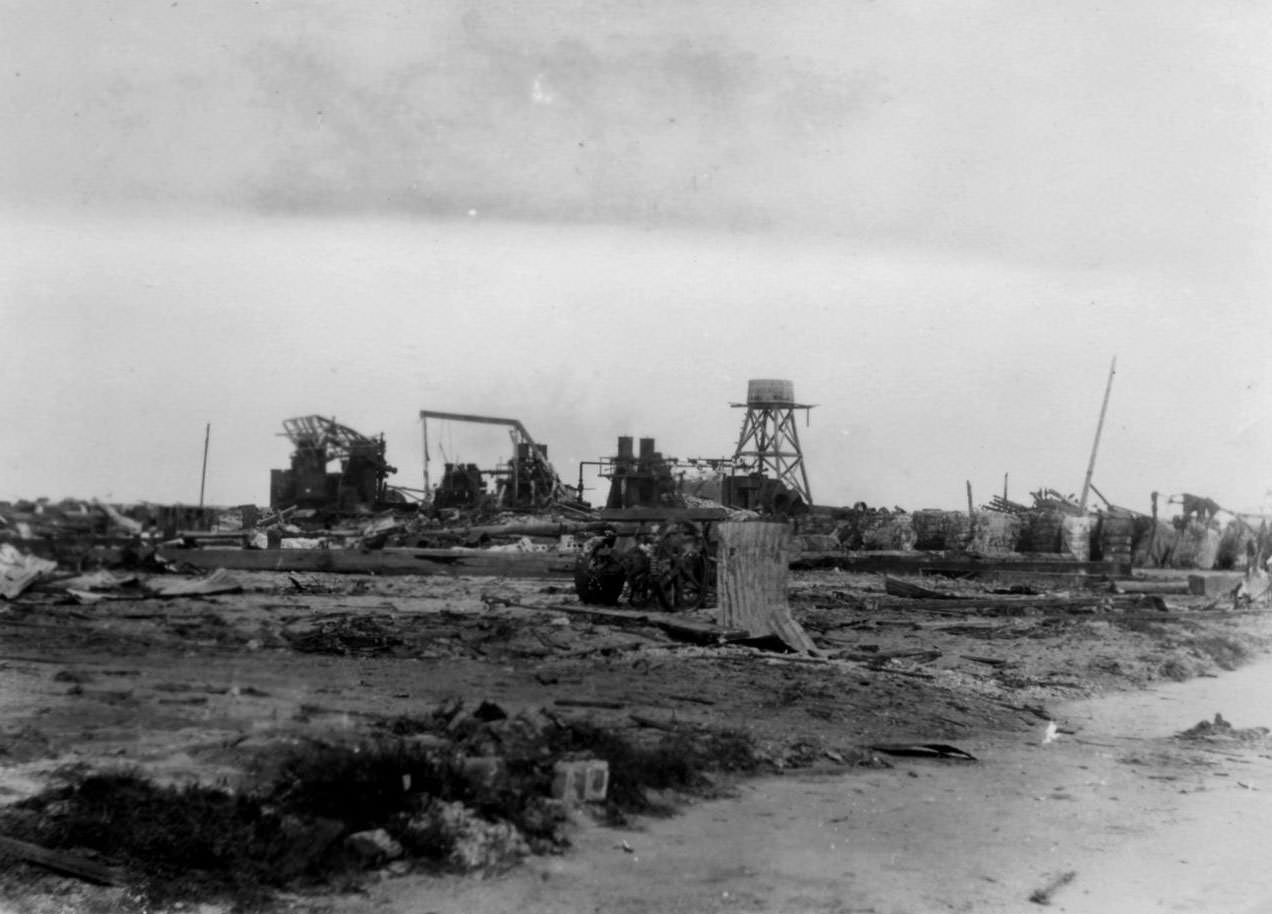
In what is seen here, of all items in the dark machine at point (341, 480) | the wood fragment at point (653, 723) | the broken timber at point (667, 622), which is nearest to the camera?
the wood fragment at point (653, 723)

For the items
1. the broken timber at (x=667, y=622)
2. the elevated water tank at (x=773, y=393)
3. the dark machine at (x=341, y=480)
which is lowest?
the broken timber at (x=667, y=622)

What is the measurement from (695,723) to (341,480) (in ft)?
77.7

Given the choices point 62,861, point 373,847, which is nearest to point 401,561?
point 373,847

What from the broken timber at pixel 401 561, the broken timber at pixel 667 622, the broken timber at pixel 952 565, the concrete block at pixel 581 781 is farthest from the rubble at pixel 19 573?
the broken timber at pixel 952 565

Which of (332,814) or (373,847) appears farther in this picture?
(332,814)

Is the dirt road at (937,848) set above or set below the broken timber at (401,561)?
below

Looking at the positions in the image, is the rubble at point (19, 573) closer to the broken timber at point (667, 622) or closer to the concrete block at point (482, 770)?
the broken timber at point (667, 622)

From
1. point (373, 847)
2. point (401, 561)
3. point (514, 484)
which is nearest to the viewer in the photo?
point (373, 847)

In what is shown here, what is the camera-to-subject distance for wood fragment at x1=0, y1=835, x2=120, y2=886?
4586 mm

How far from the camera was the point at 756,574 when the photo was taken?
12.7 meters

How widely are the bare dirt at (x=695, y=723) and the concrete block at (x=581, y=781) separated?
17cm

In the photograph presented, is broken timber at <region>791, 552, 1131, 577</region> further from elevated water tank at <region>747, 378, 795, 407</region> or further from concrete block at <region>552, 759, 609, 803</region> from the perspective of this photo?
concrete block at <region>552, 759, 609, 803</region>

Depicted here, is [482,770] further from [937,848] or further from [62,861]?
[937,848]

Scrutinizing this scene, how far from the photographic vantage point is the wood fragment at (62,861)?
15.0 ft
